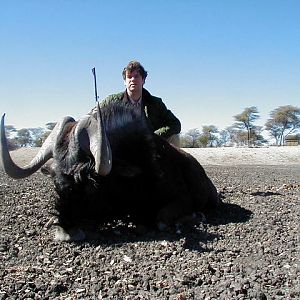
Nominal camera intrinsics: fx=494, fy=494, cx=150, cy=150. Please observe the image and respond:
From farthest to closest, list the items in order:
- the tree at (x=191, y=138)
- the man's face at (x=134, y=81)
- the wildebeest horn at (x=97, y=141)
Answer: the tree at (x=191, y=138) → the man's face at (x=134, y=81) → the wildebeest horn at (x=97, y=141)

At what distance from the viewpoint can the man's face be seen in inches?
259

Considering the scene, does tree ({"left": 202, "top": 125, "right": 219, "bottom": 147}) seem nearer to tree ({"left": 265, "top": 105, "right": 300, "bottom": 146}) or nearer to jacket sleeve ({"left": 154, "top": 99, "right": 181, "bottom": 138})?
tree ({"left": 265, "top": 105, "right": 300, "bottom": 146})

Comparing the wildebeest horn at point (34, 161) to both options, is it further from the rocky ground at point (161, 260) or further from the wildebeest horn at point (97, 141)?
the rocky ground at point (161, 260)

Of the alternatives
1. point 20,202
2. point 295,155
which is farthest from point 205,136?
point 20,202

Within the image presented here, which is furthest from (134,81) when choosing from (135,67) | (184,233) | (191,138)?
(191,138)

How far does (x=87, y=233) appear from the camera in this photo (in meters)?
4.79

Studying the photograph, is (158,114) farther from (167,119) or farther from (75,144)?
(75,144)

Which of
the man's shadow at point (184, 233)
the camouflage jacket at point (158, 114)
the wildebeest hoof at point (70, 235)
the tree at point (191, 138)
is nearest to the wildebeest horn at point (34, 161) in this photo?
the wildebeest hoof at point (70, 235)

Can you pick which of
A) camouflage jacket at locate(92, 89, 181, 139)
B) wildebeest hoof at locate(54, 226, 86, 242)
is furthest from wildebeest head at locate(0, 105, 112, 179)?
camouflage jacket at locate(92, 89, 181, 139)

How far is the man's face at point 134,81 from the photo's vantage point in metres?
6.58

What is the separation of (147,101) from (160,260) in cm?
346

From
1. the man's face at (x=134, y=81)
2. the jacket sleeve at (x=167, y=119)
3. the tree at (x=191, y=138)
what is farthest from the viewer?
the tree at (x=191, y=138)

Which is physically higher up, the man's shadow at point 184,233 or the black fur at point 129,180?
the black fur at point 129,180

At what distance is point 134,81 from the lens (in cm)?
661
